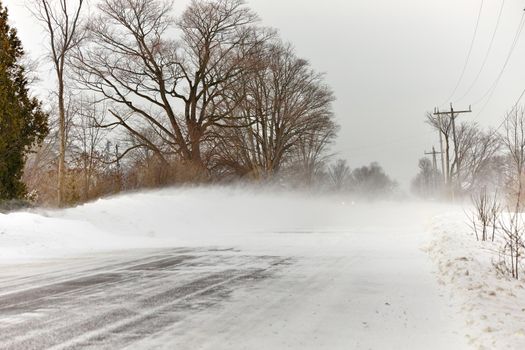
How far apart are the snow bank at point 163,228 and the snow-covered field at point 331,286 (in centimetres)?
6

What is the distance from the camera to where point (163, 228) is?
62.7ft

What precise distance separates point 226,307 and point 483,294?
11.6 feet

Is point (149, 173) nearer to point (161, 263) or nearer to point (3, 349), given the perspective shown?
point (161, 263)

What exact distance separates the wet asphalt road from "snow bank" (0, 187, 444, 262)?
2.65 meters

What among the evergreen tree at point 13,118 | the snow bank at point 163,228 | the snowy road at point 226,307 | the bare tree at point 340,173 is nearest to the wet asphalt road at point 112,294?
the snowy road at point 226,307

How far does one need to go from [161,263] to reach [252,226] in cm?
1258

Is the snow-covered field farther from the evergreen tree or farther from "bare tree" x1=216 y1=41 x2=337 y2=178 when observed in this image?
"bare tree" x1=216 y1=41 x2=337 y2=178

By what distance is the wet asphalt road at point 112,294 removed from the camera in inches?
198

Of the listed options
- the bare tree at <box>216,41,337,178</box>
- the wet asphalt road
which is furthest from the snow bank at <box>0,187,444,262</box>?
the bare tree at <box>216,41,337,178</box>

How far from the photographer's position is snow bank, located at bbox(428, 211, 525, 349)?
4.62 m

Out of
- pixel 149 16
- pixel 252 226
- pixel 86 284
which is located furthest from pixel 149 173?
pixel 86 284

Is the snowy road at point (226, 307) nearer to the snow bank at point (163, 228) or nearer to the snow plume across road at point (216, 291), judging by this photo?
the snow plume across road at point (216, 291)

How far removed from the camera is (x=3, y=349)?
14.9 feet

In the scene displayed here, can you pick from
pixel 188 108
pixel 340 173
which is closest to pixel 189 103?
pixel 188 108
